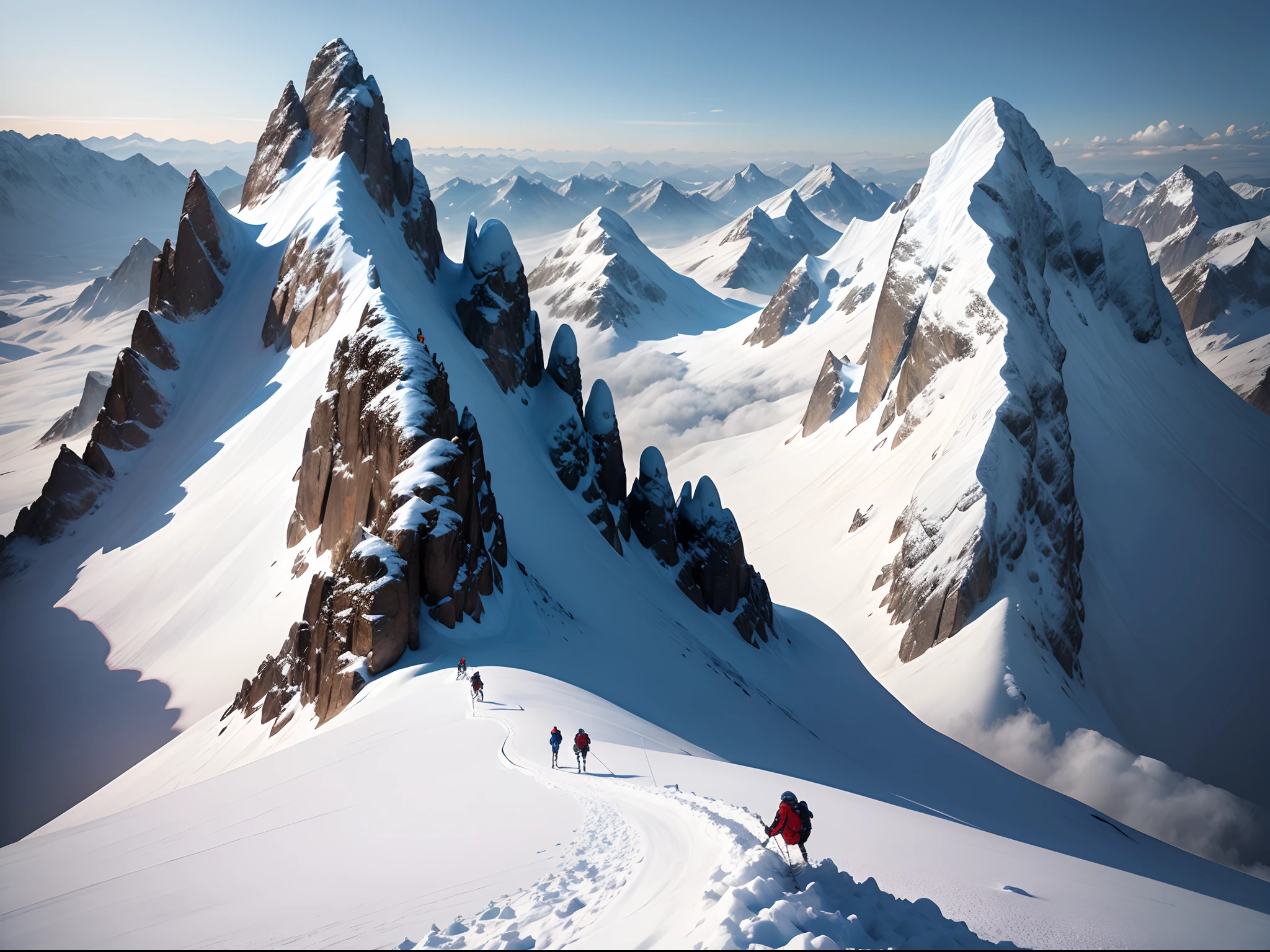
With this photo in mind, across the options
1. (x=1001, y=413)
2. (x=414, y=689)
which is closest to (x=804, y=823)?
(x=414, y=689)

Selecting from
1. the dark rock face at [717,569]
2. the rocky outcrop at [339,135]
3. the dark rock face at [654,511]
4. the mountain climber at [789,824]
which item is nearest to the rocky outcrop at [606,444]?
the dark rock face at [654,511]

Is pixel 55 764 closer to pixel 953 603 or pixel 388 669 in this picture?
pixel 388 669

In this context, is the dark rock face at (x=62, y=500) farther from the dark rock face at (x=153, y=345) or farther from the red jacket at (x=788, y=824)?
the red jacket at (x=788, y=824)

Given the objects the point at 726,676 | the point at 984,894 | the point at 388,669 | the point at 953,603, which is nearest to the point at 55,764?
the point at 388,669

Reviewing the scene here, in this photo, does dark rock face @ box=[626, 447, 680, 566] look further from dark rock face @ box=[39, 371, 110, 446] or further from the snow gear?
dark rock face @ box=[39, 371, 110, 446]

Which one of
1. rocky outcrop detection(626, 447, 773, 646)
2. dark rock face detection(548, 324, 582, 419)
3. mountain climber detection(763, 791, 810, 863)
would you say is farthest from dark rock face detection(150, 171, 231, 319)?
mountain climber detection(763, 791, 810, 863)
